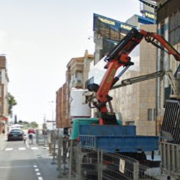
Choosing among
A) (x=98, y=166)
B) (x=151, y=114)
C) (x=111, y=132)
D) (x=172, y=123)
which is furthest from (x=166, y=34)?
(x=172, y=123)

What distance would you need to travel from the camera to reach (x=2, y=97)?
324ft

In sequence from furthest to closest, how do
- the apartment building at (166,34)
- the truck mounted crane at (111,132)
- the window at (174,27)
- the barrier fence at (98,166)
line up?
the apartment building at (166,34)
the window at (174,27)
the truck mounted crane at (111,132)
the barrier fence at (98,166)

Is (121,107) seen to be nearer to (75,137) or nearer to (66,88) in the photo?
(75,137)

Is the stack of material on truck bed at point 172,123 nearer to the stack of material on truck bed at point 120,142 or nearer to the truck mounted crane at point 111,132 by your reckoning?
the truck mounted crane at point 111,132

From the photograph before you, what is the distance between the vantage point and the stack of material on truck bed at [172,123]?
8.85m

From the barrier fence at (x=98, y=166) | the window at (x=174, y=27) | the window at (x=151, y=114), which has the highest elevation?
the window at (x=174, y=27)

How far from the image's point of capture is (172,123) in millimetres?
9102

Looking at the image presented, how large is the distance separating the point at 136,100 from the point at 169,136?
788 inches

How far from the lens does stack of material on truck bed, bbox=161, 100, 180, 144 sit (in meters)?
8.85

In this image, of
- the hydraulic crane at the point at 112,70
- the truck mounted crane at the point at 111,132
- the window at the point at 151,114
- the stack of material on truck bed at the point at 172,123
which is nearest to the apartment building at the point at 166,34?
the truck mounted crane at the point at 111,132

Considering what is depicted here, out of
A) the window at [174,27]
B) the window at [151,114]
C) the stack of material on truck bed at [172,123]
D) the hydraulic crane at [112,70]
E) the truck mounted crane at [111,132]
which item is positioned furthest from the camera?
the window at [151,114]

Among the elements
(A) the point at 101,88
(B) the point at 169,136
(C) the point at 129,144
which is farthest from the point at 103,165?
(A) the point at 101,88

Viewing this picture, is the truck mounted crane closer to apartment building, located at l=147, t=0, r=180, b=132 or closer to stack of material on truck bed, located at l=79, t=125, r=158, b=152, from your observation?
stack of material on truck bed, located at l=79, t=125, r=158, b=152

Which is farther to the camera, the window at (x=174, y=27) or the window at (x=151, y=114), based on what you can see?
the window at (x=151, y=114)
